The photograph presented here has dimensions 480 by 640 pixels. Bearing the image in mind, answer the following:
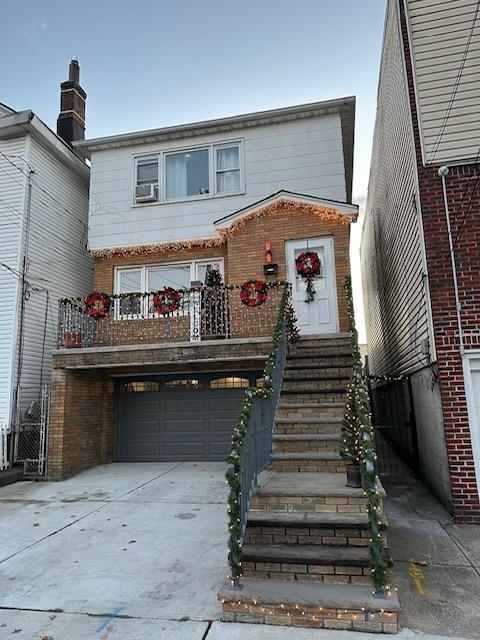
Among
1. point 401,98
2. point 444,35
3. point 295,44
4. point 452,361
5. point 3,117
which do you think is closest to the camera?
point 452,361

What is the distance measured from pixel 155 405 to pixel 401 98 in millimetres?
8213

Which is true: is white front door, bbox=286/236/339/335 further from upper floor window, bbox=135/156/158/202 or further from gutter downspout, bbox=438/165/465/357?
upper floor window, bbox=135/156/158/202

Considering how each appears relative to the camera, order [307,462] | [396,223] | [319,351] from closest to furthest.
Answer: [307,462] → [319,351] → [396,223]

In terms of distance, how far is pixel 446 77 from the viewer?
21.5ft

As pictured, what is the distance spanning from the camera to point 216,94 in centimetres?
1247

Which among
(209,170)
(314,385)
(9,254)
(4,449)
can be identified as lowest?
(4,449)

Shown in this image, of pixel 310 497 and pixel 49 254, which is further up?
pixel 49 254

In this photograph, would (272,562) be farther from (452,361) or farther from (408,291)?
(408,291)

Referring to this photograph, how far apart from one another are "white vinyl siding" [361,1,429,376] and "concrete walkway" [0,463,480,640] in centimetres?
298

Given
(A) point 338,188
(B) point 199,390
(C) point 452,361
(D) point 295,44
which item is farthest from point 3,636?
(D) point 295,44

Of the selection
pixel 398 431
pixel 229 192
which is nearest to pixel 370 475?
pixel 398 431

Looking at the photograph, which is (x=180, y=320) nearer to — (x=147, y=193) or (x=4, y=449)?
(x=147, y=193)

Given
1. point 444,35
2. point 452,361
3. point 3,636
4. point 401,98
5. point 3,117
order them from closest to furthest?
point 3,636 < point 452,361 < point 444,35 < point 401,98 < point 3,117

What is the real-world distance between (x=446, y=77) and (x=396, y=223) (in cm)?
290
